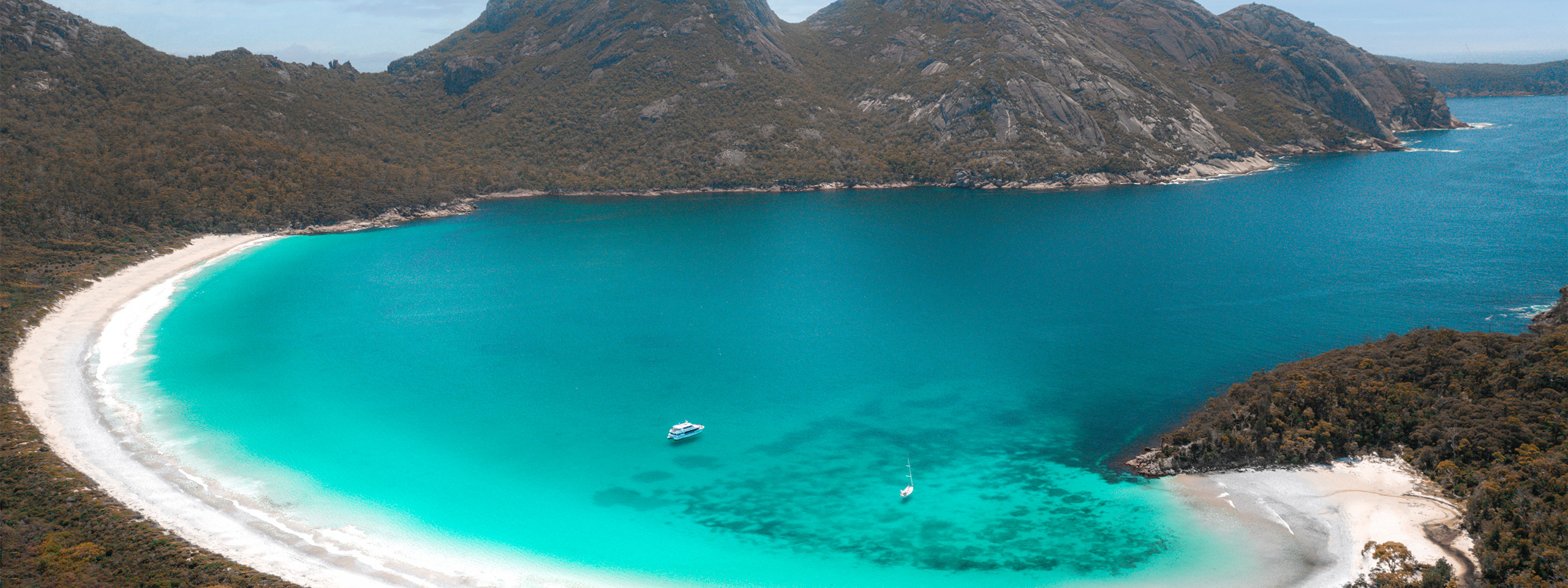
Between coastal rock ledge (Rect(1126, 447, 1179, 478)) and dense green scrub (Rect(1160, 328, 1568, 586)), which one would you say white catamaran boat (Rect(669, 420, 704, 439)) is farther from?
dense green scrub (Rect(1160, 328, 1568, 586))

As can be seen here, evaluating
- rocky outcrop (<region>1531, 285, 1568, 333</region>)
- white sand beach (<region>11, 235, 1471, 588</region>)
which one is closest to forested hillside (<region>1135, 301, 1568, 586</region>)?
white sand beach (<region>11, 235, 1471, 588</region>)

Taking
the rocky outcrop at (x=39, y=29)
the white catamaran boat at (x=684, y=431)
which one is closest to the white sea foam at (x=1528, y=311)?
the white catamaran boat at (x=684, y=431)

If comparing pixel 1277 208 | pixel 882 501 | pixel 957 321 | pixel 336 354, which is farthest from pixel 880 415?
pixel 1277 208

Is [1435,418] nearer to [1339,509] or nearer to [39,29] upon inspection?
[1339,509]

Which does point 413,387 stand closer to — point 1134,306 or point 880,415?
point 880,415

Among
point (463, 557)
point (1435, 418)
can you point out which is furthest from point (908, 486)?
point (1435, 418)
